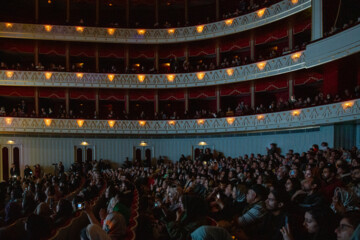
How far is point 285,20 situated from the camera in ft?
48.7

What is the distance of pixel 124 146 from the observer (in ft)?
59.7

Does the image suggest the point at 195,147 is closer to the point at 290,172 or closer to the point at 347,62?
the point at 347,62

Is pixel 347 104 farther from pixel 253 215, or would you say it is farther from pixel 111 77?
pixel 111 77

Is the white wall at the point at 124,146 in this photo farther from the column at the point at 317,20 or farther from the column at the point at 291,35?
the column at the point at 317,20

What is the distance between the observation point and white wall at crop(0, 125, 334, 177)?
15.8 metres

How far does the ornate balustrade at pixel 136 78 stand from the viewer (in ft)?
51.0

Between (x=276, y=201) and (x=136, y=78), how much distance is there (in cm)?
1523

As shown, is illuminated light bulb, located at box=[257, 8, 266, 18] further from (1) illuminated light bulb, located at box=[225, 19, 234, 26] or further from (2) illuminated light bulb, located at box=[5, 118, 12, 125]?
(2) illuminated light bulb, located at box=[5, 118, 12, 125]

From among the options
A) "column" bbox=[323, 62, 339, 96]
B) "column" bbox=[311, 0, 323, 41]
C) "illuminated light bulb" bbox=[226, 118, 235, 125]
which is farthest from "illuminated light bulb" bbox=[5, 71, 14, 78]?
"column" bbox=[323, 62, 339, 96]

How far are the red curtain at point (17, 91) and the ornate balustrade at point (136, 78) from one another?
1.02 metres

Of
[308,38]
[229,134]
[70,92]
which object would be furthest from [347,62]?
[70,92]

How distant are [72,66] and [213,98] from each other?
8.43m

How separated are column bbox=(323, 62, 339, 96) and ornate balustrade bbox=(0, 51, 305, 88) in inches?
105

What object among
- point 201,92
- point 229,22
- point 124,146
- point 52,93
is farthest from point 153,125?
point 229,22
